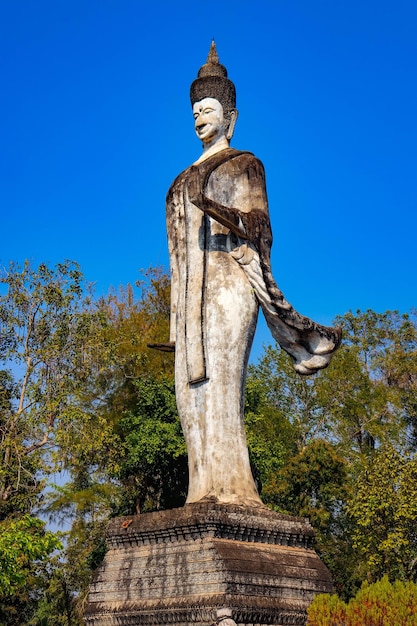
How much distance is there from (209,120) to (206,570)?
4.24 m

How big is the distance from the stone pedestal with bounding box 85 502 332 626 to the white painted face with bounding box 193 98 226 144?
Result: 11.8ft

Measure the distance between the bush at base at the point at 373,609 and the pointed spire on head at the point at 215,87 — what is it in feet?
15.3

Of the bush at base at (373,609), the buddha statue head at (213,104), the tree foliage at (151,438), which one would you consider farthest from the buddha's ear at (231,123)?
the tree foliage at (151,438)

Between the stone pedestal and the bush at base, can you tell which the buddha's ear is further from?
the bush at base

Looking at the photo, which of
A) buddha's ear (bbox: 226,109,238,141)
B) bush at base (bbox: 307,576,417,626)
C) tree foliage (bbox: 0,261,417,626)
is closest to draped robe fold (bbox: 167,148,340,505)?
buddha's ear (bbox: 226,109,238,141)

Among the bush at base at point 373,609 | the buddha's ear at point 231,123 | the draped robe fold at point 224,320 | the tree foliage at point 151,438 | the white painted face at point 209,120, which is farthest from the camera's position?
the tree foliage at point 151,438

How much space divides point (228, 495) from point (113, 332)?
18.1 metres

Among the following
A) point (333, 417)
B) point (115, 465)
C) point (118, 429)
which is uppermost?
point (333, 417)

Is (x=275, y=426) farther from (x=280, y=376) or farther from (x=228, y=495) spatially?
(x=228, y=495)

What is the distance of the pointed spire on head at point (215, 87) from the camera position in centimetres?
770

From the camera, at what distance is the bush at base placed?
517 cm

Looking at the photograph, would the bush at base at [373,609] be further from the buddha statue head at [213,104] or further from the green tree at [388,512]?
the green tree at [388,512]

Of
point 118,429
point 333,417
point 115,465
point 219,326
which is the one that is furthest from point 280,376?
point 219,326

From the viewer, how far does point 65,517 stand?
25.4 meters
